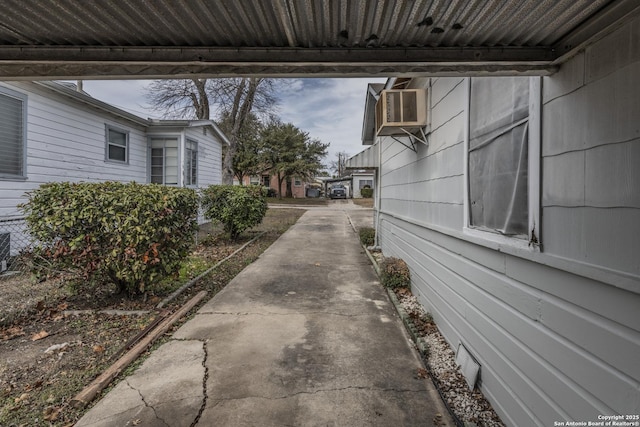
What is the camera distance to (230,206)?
9.45 metres

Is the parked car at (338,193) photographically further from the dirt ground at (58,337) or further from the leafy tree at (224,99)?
the dirt ground at (58,337)

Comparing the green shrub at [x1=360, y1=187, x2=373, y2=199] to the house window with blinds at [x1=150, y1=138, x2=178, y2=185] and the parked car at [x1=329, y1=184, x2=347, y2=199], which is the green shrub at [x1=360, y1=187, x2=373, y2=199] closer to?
the parked car at [x1=329, y1=184, x2=347, y2=199]

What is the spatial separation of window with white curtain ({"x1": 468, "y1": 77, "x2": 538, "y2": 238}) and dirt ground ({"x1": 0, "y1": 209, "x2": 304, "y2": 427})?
341cm

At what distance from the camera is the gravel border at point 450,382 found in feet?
7.88

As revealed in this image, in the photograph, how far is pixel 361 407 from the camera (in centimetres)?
246

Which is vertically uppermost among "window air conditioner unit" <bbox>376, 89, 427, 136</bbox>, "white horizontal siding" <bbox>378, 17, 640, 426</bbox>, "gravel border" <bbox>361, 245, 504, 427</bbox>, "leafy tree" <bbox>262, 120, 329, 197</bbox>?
"leafy tree" <bbox>262, 120, 329, 197</bbox>

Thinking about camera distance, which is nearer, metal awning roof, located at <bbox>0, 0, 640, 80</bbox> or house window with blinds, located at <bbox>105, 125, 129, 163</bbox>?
metal awning roof, located at <bbox>0, 0, 640, 80</bbox>

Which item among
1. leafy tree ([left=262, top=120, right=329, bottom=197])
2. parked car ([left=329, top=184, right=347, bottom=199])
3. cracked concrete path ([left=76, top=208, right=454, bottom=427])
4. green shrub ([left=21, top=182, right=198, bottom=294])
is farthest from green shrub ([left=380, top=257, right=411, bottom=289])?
parked car ([left=329, top=184, right=347, bottom=199])

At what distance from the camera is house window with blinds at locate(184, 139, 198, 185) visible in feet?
38.2

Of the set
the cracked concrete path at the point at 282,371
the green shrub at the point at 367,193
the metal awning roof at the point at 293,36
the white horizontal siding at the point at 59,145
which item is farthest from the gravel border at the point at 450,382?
the green shrub at the point at 367,193

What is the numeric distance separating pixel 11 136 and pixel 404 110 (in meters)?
7.63

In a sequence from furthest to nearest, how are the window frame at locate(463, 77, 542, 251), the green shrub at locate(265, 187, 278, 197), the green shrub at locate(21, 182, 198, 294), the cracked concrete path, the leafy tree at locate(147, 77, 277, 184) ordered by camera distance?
the green shrub at locate(265, 187, 278, 197) < the leafy tree at locate(147, 77, 277, 184) < the green shrub at locate(21, 182, 198, 294) < the cracked concrete path < the window frame at locate(463, 77, 542, 251)

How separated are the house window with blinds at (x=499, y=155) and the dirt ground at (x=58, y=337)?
3.42 metres

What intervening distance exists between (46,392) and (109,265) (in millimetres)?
1843
